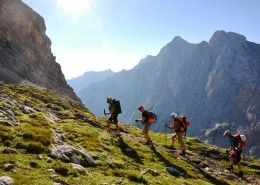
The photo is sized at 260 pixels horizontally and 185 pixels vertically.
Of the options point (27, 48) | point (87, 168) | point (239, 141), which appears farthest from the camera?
point (27, 48)

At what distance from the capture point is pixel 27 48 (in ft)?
429

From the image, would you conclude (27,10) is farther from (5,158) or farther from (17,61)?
(5,158)

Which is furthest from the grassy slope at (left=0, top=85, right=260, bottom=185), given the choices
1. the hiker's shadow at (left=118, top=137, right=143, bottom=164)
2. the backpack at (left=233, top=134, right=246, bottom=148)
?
the backpack at (left=233, top=134, right=246, bottom=148)

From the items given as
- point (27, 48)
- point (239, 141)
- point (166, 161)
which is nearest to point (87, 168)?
point (166, 161)

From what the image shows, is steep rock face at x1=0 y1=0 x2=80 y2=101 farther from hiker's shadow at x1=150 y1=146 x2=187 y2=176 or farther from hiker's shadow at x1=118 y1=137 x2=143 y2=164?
hiker's shadow at x1=150 y1=146 x2=187 y2=176

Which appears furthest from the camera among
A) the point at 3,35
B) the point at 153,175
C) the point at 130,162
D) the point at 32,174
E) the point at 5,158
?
the point at 3,35

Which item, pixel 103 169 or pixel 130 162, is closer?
pixel 103 169

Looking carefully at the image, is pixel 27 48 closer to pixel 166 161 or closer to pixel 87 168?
pixel 166 161

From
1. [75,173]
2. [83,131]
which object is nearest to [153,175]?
[75,173]

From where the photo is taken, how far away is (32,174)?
16078 mm

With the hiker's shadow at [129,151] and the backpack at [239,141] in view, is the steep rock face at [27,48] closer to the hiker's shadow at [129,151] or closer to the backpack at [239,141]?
the hiker's shadow at [129,151]

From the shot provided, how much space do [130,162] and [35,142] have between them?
621 centimetres

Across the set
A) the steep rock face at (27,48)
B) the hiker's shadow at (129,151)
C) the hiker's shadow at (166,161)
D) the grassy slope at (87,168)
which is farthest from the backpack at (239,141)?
the steep rock face at (27,48)

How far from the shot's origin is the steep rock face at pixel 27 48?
106 m
